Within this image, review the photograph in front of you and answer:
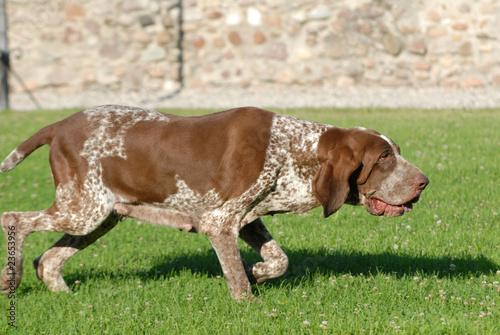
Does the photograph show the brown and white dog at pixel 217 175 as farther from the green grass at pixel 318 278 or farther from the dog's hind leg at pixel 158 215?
the green grass at pixel 318 278

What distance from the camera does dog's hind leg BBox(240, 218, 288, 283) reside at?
5.13m

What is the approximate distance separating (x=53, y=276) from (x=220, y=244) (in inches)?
61.7

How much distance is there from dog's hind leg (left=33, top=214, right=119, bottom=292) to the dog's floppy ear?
1.76m

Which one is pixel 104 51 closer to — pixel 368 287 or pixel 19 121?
pixel 19 121

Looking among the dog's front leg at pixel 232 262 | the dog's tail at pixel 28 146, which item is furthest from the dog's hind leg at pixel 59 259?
the dog's front leg at pixel 232 262

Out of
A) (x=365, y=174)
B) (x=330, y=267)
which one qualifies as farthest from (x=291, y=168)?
(x=330, y=267)

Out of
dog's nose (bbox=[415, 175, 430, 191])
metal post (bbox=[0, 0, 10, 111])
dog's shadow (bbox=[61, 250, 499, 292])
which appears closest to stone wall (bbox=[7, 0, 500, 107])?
metal post (bbox=[0, 0, 10, 111])

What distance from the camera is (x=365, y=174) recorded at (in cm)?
487

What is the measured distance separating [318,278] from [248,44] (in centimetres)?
1195

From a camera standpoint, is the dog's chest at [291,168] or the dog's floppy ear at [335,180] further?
the dog's chest at [291,168]

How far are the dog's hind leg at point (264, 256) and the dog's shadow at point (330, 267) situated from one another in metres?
0.31

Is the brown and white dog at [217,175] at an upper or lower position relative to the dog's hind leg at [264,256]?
upper

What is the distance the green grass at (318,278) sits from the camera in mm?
4488

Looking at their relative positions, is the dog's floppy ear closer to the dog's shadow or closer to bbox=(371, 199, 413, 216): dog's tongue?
bbox=(371, 199, 413, 216): dog's tongue
